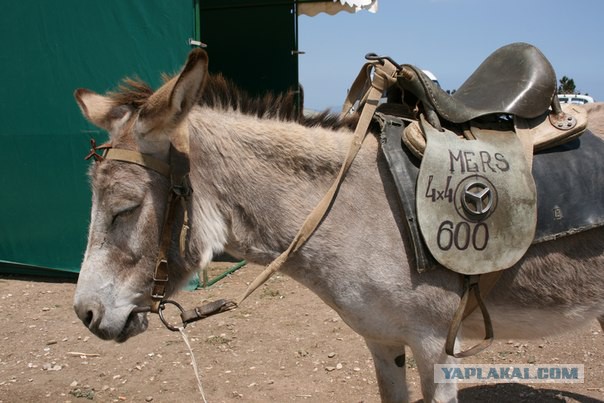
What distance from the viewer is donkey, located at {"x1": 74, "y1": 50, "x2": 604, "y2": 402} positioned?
204 cm

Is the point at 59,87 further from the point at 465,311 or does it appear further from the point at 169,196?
the point at 465,311

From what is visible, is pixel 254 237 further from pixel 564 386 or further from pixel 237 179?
pixel 564 386

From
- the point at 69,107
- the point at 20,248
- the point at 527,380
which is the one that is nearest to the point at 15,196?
the point at 20,248

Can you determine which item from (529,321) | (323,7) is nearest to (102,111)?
(529,321)

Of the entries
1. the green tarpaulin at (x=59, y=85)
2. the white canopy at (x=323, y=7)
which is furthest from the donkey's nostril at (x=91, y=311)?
the white canopy at (x=323, y=7)

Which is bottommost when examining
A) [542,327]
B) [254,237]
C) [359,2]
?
[542,327]

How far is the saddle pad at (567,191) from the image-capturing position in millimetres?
2180

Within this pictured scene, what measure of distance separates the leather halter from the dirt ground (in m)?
2.07

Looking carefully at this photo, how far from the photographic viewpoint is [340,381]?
157 inches

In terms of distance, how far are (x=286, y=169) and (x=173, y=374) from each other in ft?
8.89

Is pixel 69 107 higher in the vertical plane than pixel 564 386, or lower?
higher

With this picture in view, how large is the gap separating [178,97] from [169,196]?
40 centimetres

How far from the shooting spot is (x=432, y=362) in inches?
84.2

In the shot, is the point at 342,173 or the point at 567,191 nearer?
the point at 342,173
